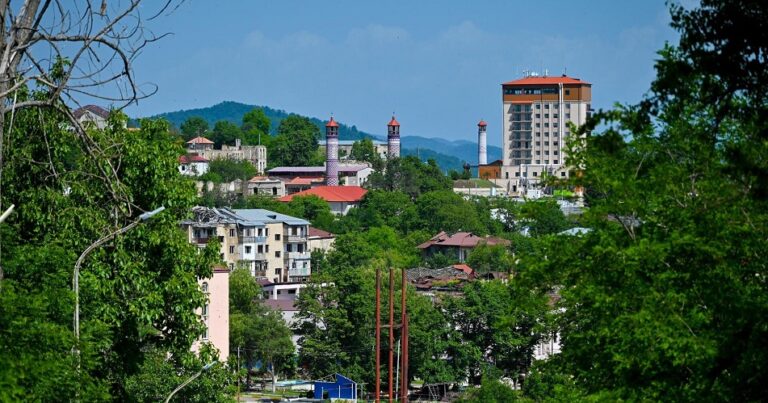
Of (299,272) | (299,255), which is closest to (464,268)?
(299,272)

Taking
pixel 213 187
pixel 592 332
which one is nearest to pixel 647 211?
pixel 592 332

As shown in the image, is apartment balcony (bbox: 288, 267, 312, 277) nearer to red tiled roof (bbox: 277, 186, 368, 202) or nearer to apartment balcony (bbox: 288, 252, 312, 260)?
apartment balcony (bbox: 288, 252, 312, 260)

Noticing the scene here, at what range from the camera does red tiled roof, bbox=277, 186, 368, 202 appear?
157875 mm

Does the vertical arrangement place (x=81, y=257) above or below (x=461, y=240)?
below

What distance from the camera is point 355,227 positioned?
141 metres

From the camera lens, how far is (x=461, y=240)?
123688mm

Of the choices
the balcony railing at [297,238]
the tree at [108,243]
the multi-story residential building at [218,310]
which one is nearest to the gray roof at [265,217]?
the balcony railing at [297,238]

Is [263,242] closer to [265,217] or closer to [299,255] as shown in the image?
[299,255]

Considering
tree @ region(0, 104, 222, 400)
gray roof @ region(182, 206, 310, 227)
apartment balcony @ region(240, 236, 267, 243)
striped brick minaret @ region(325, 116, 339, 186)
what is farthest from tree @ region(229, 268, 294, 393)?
striped brick minaret @ region(325, 116, 339, 186)

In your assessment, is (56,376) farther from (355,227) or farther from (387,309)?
(355,227)

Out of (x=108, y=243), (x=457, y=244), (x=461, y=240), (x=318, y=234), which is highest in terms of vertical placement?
(x=318, y=234)

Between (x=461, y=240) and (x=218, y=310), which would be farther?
(x=461, y=240)

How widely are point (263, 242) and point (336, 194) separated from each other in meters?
51.0

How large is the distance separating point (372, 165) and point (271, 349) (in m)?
131
